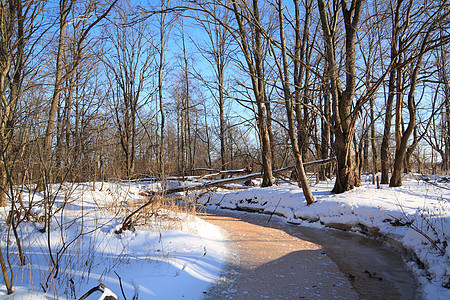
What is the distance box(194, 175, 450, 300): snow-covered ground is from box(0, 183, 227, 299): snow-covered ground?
127 inches

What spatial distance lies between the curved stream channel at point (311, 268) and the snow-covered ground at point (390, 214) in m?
0.30

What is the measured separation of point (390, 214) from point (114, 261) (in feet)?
19.6

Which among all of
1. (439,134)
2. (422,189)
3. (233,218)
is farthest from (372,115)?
(233,218)

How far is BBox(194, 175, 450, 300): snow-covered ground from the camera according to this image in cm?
396

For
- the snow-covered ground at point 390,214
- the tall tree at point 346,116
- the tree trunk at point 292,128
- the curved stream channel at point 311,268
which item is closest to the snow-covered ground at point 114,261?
the curved stream channel at point 311,268

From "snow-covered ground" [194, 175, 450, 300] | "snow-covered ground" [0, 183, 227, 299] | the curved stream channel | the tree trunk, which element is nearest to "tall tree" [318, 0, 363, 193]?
"snow-covered ground" [194, 175, 450, 300]

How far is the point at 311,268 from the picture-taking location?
183 inches

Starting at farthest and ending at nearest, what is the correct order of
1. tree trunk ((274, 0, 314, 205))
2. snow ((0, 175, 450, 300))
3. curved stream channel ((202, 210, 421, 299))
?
tree trunk ((274, 0, 314, 205)) < curved stream channel ((202, 210, 421, 299)) < snow ((0, 175, 450, 300))

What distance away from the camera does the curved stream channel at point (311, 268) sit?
12.3 ft

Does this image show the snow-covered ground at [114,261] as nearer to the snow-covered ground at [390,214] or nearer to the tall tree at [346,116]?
the snow-covered ground at [390,214]

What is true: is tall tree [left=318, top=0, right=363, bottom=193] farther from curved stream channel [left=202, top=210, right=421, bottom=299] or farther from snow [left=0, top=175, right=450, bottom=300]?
curved stream channel [left=202, top=210, right=421, bottom=299]

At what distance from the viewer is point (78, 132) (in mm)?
4566

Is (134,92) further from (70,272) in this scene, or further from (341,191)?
(70,272)

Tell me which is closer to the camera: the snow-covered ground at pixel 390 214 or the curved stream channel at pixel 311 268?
the curved stream channel at pixel 311 268
